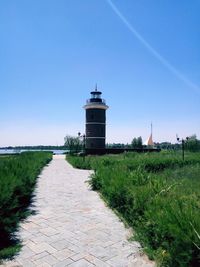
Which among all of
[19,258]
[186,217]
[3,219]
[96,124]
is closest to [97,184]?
[3,219]

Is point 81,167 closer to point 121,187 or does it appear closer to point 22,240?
point 121,187

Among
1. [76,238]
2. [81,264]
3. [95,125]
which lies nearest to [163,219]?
[81,264]

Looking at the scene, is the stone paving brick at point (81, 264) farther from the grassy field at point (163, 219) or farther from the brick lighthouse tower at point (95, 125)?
the brick lighthouse tower at point (95, 125)

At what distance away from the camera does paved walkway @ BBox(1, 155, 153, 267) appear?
5.04m

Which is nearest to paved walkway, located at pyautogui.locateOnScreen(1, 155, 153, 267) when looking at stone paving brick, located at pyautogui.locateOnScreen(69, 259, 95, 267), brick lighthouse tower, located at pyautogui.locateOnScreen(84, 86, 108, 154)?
stone paving brick, located at pyautogui.locateOnScreen(69, 259, 95, 267)

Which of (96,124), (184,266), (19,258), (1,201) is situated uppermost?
(96,124)

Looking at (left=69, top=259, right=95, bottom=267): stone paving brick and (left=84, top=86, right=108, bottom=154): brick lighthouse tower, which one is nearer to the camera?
(left=69, top=259, right=95, bottom=267): stone paving brick

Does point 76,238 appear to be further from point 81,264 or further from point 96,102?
point 96,102

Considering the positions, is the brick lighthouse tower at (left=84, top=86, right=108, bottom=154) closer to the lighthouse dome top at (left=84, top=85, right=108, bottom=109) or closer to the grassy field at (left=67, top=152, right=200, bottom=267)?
the lighthouse dome top at (left=84, top=85, right=108, bottom=109)

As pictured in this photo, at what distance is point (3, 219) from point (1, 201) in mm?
389

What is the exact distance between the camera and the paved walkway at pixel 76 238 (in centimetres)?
504

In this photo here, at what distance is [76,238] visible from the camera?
20.5 feet

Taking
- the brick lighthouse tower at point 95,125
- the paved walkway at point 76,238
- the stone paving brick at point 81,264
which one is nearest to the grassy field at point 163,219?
the paved walkway at point 76,238

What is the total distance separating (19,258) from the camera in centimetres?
513
